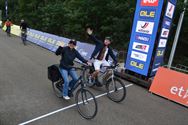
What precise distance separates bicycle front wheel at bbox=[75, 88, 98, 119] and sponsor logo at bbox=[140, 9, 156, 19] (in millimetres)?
4628

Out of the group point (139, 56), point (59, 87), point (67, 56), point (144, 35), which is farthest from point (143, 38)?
point (59, 87)

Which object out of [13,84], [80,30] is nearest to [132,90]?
[13,84]

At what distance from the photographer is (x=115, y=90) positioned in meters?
6.93

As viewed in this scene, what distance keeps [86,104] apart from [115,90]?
1464 mm

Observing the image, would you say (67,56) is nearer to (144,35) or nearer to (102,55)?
(102,55)

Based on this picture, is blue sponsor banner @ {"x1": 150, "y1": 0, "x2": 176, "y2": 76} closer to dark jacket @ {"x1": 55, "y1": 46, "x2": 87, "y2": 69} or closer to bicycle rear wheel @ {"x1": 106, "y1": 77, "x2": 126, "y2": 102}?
bicycle rear wheel @ {"x1": 106, "y1": 77, "x2": 126, "y2": 102}

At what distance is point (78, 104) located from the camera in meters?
5.88

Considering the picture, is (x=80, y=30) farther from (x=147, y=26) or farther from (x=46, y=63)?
(x=147, y=26)

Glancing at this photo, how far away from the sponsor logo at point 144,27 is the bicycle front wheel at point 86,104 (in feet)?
14.6

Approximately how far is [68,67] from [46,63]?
538 centimetres

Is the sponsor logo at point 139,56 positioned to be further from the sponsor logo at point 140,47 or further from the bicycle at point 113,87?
the bicycle at point 113,87

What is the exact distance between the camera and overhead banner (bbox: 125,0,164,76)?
28.2 ft

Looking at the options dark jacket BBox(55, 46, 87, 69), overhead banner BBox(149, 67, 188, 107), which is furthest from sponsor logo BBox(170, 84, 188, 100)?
dark jacket BBox(55, 46, 87, 69)

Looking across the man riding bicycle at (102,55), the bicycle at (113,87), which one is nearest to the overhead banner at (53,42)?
the man riding bicycle at (102,55)
